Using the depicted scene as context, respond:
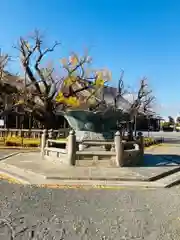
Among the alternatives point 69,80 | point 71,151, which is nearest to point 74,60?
point 69,80

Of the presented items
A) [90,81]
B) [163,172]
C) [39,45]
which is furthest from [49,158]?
[90,81]

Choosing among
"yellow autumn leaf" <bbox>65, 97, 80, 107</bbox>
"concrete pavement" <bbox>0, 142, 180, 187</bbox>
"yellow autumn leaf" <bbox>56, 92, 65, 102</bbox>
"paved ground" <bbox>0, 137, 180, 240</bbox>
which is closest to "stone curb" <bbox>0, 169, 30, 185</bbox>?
"concrete pavement" <bbox>0, 142, 180, 187</bbox>

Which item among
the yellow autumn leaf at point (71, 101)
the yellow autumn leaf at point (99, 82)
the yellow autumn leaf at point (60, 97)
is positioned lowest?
the yellow autumn leaf at point (71, 101)

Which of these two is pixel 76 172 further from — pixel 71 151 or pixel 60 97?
pixel 60 97

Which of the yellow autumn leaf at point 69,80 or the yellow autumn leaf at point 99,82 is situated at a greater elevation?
the yellow autumn leaf at point 99,82

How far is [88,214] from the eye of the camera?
5.23 m

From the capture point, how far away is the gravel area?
430 centimetres

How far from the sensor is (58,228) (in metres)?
4.46

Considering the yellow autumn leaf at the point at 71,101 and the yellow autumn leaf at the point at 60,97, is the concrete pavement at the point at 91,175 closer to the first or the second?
the yellow autumn leaf at the point at 71,101

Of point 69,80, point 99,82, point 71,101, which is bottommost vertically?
point 71,101

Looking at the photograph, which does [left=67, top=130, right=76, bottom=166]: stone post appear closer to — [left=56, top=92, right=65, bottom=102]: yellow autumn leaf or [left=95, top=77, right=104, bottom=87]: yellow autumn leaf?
[left=56, top=92, right=65, bottom=102]: yellow autumn leaf

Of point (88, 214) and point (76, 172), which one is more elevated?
point (76, 172)

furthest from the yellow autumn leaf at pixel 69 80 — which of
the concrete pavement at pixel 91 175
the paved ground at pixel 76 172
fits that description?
the concrete pavement at pixel 91 175

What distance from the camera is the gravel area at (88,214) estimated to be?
14.1 ft
